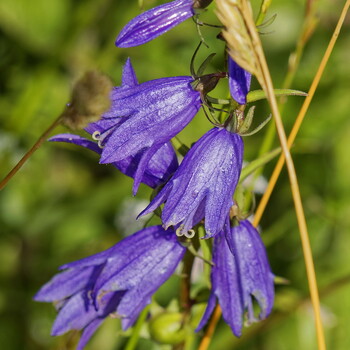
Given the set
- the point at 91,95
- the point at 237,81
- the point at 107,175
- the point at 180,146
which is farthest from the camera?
the point at 107,175

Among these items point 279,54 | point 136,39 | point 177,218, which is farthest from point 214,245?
point 279,54

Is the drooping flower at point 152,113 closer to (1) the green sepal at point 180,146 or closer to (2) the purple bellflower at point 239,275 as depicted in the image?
(1) the green sepal at point 180,146

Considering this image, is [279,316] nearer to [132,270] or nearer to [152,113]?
[132,270]

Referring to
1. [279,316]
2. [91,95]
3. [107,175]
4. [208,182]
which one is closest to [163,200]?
[208,182]

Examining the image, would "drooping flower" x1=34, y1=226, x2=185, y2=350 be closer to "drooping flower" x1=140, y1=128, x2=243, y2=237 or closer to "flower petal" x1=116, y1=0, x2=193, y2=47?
"drooping flower" x1=140, y1=128, x2=243, y2=237

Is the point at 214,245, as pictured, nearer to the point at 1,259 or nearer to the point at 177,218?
the point at 177,218

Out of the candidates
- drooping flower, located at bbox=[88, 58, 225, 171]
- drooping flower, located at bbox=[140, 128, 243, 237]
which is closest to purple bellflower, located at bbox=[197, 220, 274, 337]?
drooping flower, located at bbox=[140, 128, 243, 237]

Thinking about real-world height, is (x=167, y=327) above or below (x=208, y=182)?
below

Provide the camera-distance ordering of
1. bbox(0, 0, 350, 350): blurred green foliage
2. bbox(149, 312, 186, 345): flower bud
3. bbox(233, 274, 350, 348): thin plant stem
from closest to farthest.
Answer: bbox(149, 312, 186, 345): flower bud → bbox(233, 274, 350, 348): thin plant stem → bbox(0, 0, 350, 350): blurred green foliage
